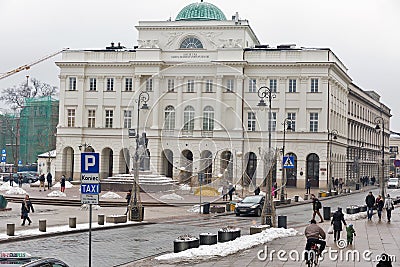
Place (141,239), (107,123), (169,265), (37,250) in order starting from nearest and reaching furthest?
(169,265) < (37,250) < (141,239) < (107,123)

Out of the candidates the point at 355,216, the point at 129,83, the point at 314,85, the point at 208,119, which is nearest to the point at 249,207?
the point at 355,216

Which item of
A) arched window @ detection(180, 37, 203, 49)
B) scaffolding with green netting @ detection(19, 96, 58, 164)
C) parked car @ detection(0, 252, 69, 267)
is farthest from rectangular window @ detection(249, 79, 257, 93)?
parked car @ detection(0, 252, 69, 267)

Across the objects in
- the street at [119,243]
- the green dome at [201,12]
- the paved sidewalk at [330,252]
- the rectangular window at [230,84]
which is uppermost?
the green dome at [201,12]

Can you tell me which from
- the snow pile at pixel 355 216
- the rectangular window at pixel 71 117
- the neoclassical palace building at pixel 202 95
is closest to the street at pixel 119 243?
the snow pile at pixel 355 216

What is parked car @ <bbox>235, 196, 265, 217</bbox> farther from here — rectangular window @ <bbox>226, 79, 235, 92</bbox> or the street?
rectangular window @ <bbox>226, 79, 235, 92</bbox>

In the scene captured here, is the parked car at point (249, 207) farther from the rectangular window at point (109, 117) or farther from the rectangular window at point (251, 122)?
the rectangular window at point (109, 117)

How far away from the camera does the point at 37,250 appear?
23.9 m

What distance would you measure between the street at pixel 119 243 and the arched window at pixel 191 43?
53688 mm

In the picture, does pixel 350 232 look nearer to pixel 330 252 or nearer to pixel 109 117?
pixel 330 252

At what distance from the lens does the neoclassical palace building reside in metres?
85.2

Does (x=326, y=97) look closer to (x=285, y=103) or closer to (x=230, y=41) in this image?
(x=285, y=103)

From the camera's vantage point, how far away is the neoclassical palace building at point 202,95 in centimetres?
8519

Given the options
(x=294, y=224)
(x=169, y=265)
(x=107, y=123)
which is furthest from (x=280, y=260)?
(x=107, y=123)

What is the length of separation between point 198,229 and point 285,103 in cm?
5627
